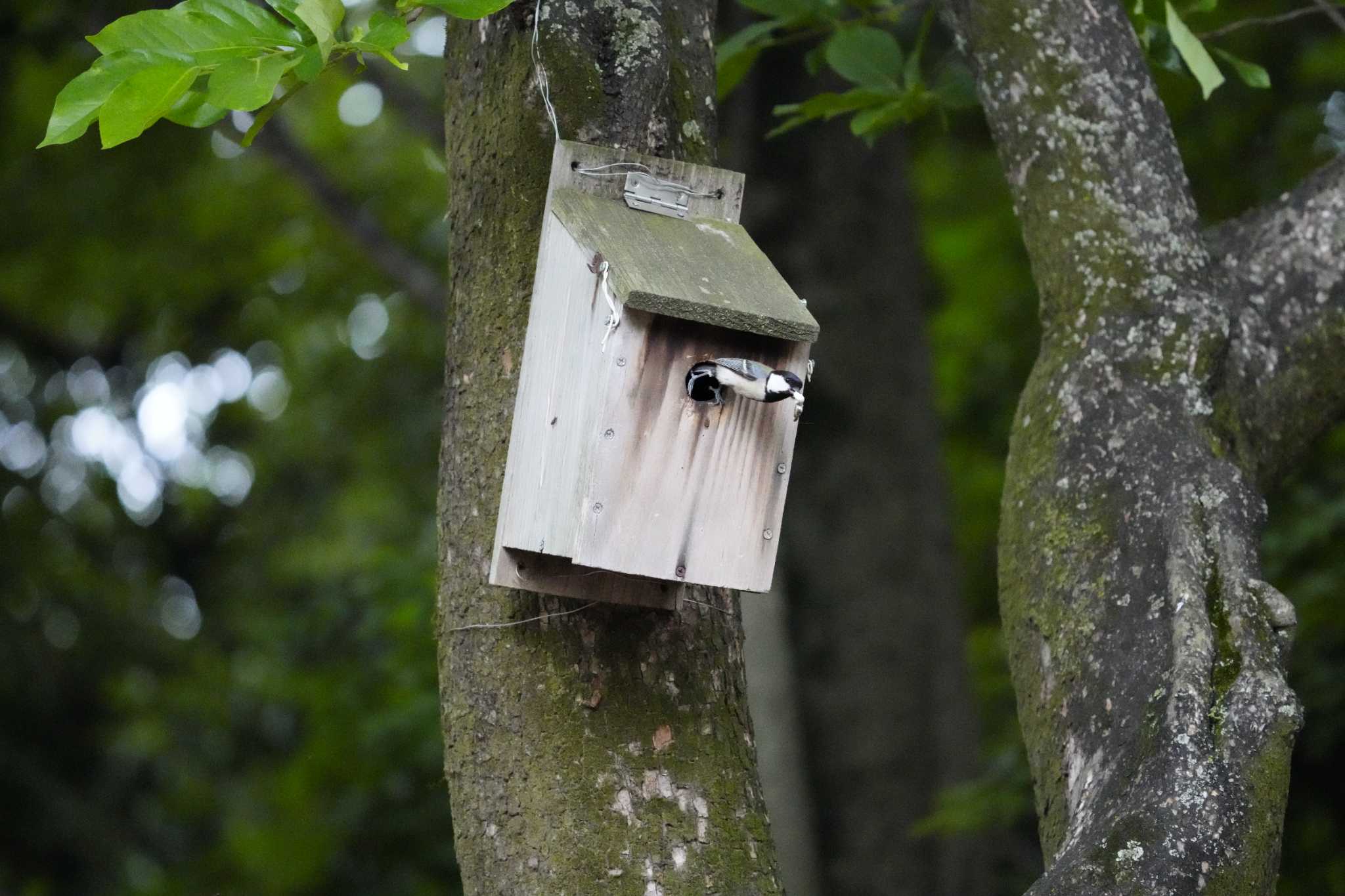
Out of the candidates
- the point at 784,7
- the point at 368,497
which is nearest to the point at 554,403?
the point at 784,7

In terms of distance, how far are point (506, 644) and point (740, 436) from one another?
18.1 inches

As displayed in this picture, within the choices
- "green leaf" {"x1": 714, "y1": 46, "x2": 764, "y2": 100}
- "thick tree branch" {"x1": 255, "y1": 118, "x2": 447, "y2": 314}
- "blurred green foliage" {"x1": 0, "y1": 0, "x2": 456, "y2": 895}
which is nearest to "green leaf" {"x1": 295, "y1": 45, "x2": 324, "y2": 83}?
"green leaf" {"x1": 714, "y1": 46, "x2": 764, "y2": 100}

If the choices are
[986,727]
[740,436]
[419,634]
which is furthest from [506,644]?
[986,727]

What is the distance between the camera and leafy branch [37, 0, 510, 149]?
165 centimetres

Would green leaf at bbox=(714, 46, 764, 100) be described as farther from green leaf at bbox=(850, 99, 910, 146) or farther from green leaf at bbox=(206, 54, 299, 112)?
green leaf at bbox=(206, 54, 299, 112)

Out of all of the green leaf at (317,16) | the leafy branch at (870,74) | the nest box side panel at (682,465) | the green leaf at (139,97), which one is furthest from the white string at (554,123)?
the leafy branch at (870,74)

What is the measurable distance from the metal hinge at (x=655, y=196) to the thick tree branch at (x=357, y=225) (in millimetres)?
3988

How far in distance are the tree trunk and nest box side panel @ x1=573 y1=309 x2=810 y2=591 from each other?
11.0 feet

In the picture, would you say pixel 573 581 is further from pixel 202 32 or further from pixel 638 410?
pixel 202 32

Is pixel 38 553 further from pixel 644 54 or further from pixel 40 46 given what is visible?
pixel 644 54

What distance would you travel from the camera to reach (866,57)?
109 inches

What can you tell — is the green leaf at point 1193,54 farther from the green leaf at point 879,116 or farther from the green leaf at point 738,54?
the green leaf at point 738,54

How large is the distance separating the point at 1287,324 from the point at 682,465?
43.8 inches

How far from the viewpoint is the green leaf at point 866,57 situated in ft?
9.08
